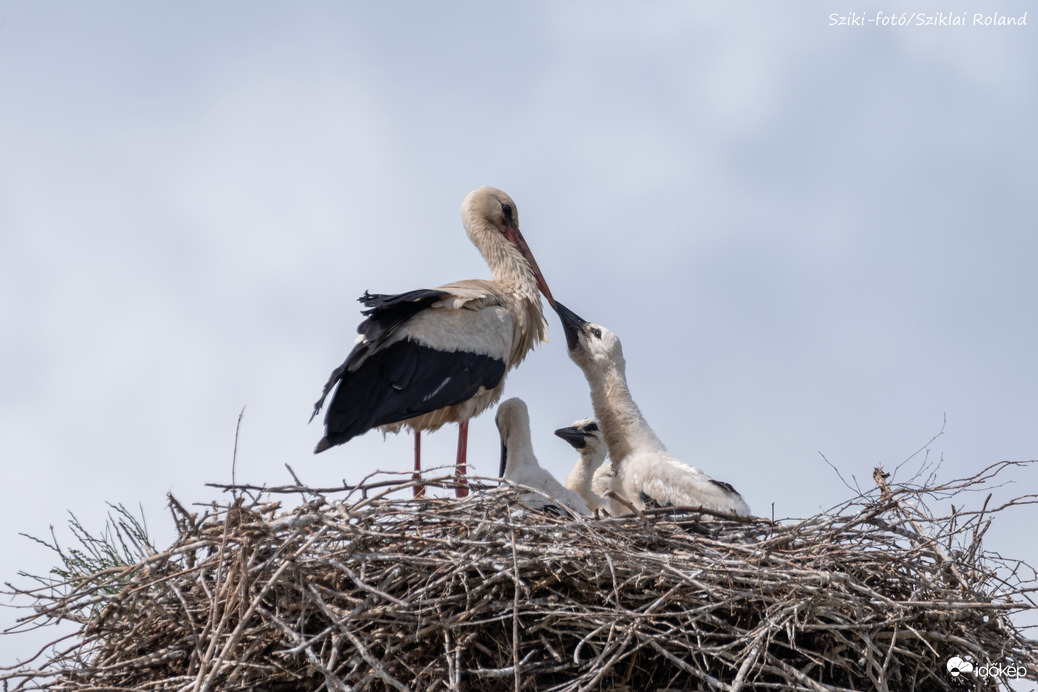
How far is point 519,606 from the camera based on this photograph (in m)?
3.55

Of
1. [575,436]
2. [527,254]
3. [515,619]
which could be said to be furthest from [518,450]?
[515,619]

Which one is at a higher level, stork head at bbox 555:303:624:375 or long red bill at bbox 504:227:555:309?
long red bill at bbox 504:227:555:309

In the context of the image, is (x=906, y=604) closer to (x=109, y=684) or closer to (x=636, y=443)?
(x=636, y=443)

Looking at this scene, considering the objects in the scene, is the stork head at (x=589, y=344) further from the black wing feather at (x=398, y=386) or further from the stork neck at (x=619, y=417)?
the black wing feather at (x=398, y=386)

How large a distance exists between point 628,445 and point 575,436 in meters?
0.31

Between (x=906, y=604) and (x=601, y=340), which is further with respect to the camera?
(x=601, y=340)

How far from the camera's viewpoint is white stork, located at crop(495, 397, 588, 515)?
4.83m

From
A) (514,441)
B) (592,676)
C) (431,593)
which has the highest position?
(514,441)

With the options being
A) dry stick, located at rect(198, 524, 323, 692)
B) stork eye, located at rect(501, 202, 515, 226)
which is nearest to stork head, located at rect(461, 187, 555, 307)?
stork eye, located at rect(501, 202, 515, 226)

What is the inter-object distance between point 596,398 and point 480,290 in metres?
0.80

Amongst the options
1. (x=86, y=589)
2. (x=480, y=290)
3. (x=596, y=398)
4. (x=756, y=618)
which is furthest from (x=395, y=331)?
(x=756, y=618)

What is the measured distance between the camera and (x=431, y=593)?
11.8 feet

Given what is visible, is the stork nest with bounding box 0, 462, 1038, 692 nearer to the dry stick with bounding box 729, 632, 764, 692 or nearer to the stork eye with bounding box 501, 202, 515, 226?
the dry stick with bounding box 729, 632, 764, 692

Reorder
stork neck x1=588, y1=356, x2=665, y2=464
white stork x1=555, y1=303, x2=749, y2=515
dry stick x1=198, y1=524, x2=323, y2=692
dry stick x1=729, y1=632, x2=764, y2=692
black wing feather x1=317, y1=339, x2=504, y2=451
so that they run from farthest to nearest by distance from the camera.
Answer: stork neck x1=588, y1=356, x2=665, y2=464
black wing feather x1=317, y1=339, x2=504, y2=451
white stork x1=555, y1=303, x2=749, y2=515
dry stick x1=729, y1=632, x2=764, y2=692
dry stick x1=198, y1=524, x2=323, y2=692
